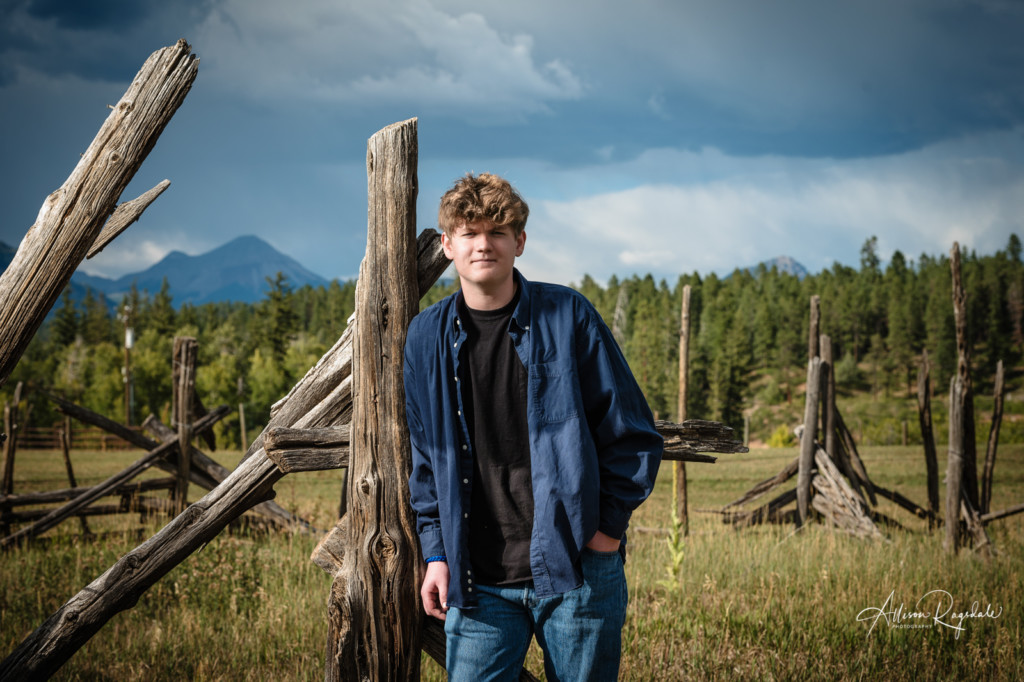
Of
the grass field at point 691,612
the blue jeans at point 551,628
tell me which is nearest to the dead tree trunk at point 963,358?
the grass field at point 691,612

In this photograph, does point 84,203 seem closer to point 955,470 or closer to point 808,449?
point 955,470

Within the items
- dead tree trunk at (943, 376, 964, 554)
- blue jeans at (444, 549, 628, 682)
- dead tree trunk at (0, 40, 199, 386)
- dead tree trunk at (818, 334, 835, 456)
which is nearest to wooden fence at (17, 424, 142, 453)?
dead tree trunk at (818, 334, 835, 456)

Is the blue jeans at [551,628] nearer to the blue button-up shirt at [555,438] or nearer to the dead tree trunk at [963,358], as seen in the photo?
the blue button-up shirt at [555,438]

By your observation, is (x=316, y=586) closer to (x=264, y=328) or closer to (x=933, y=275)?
(x=264, y=328)

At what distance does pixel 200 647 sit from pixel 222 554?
1.68 m

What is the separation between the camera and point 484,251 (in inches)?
92.5

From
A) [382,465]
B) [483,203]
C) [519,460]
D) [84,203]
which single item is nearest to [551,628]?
[519,460]

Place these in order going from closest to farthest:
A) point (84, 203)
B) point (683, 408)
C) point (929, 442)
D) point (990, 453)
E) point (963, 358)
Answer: point (84, 203), point (963, 358), point (683, 408), point (990, 453), point (929, 442)

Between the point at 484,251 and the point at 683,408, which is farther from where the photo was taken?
the point at 683,408

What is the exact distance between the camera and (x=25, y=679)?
300 centimetres

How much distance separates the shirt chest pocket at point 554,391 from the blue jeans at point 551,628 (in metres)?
0.48

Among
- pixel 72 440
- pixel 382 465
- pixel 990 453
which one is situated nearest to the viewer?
pixel 382 465

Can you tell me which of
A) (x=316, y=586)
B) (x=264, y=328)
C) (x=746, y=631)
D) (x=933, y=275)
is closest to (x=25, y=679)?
(x=316, y=586)

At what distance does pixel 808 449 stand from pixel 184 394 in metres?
8.09
